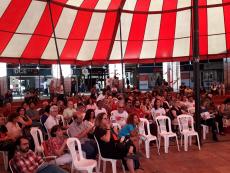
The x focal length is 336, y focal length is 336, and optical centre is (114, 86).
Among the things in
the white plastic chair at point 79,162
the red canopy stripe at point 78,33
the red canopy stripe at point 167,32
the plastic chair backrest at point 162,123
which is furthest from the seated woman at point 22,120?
the red canopy stripe at point 167,32

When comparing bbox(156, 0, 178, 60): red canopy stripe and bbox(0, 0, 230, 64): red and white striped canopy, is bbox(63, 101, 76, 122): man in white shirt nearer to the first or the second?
bbox(0, 0, 230, 64): red and white striped canopy

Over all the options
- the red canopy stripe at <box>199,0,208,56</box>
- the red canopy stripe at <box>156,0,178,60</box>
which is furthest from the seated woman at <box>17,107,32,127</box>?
the red canopy stripe at <box>199,0,208,56</box>

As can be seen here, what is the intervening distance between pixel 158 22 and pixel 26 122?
645 cm

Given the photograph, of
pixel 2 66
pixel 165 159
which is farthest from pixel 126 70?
pixel 165 159

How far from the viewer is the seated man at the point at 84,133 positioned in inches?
205

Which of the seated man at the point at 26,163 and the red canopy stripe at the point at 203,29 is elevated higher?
the red canopy stripe at the point at 203,29

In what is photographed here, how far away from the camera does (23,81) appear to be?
15.2 meters

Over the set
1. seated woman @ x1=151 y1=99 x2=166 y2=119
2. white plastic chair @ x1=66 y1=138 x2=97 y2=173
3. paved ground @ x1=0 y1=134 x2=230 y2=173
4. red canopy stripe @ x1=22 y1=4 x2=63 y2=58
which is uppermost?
red canopy stripe @ x1=22 y1=4 x2=63 y2=58

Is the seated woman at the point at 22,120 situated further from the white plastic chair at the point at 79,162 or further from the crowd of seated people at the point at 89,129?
the white plastic chair at the point at 79,162

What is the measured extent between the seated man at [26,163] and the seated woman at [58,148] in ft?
1.95

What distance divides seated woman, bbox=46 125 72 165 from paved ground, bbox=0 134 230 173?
2.93 feet

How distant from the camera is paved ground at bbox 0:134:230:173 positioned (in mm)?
5234

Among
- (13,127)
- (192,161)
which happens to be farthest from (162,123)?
(13,127)

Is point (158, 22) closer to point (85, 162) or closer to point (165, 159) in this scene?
point (165, 159)
